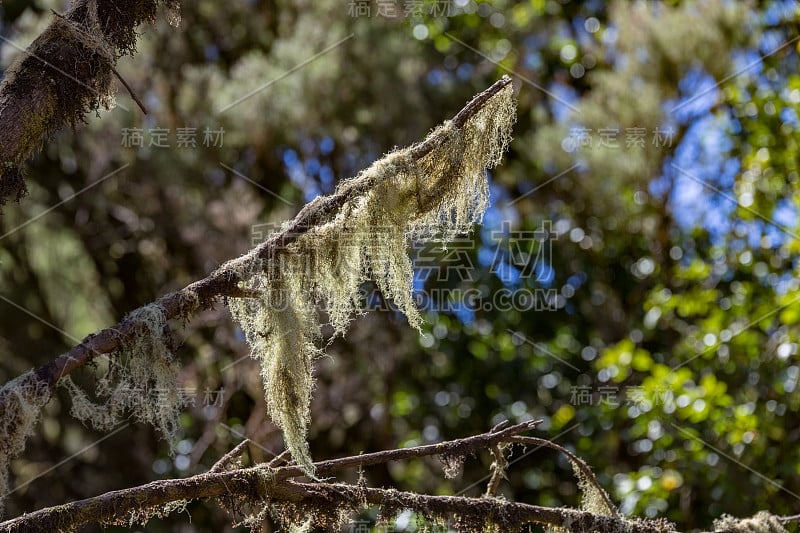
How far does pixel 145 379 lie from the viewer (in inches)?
100

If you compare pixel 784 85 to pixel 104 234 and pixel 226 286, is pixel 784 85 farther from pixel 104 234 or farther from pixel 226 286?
pixel 104 234

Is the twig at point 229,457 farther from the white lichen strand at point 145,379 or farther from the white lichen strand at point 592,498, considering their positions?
the white lichen strand at point 592,498

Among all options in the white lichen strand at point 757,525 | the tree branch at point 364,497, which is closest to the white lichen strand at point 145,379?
the tree branch at point 364,497

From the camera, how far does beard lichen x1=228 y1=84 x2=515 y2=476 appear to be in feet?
8.24

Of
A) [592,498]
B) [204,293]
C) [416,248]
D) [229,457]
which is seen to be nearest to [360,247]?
[204,293]

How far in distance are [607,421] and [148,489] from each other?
4.13 metres

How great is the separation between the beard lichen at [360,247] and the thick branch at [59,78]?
667 mm

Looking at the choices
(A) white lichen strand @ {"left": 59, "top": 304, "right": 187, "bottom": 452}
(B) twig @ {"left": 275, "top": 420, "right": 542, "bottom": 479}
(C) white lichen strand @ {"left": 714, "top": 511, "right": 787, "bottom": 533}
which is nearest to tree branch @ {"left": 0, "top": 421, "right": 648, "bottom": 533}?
(B) twig @ {"left": 275, "top": 420, "right": 542, "bottom": 479}

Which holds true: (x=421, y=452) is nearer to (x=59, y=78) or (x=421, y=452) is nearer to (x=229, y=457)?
(x=229, y=457)

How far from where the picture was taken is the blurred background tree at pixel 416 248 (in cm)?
620

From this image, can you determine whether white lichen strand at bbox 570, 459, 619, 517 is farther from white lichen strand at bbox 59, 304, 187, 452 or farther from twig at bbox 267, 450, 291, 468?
white lichen strand at bbox 59, 304, 187, 452

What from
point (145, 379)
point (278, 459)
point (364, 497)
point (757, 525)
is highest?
point (145, 379)

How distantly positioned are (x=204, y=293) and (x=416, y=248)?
3734 millimetres

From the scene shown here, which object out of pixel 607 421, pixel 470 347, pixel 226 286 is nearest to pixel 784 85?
pixel 607 421
